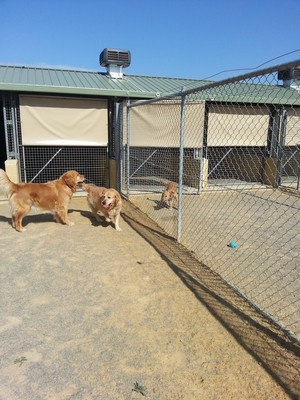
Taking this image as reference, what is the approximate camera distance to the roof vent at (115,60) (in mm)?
9789

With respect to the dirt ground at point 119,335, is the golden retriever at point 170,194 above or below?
below

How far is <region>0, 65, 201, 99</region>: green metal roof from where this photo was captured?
7.44m

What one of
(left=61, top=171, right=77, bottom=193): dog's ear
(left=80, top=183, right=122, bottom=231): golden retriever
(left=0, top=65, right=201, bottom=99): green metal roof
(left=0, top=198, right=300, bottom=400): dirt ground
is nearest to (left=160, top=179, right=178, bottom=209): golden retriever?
(left=80, top=183, right=122, bottom=231): golden retriever

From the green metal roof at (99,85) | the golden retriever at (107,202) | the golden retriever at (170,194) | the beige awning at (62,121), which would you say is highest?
the green metal roof at (99,85)

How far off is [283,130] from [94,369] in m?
9.17

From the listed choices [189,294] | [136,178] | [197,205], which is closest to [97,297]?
[189,294]

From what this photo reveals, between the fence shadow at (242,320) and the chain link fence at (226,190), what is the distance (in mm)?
107

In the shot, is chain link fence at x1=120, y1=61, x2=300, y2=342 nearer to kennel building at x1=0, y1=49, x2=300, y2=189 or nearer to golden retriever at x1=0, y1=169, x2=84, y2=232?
kennel building at x1=0, y1=49, x2=300, y2=189

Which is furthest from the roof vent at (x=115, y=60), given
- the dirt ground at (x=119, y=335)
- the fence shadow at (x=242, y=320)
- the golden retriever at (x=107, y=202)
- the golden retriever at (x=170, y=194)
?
the dirt ground at (x=119, y=335)

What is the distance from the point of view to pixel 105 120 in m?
8.26

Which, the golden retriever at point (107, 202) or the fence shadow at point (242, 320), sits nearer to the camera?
the fence shadow at point (242, 320)

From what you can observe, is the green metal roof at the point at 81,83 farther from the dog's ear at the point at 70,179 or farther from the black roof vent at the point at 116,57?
the dog's ear at the point at 70,179

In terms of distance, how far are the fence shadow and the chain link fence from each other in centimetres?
11

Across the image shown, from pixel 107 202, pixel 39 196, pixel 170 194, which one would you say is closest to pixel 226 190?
pixel 170 194
